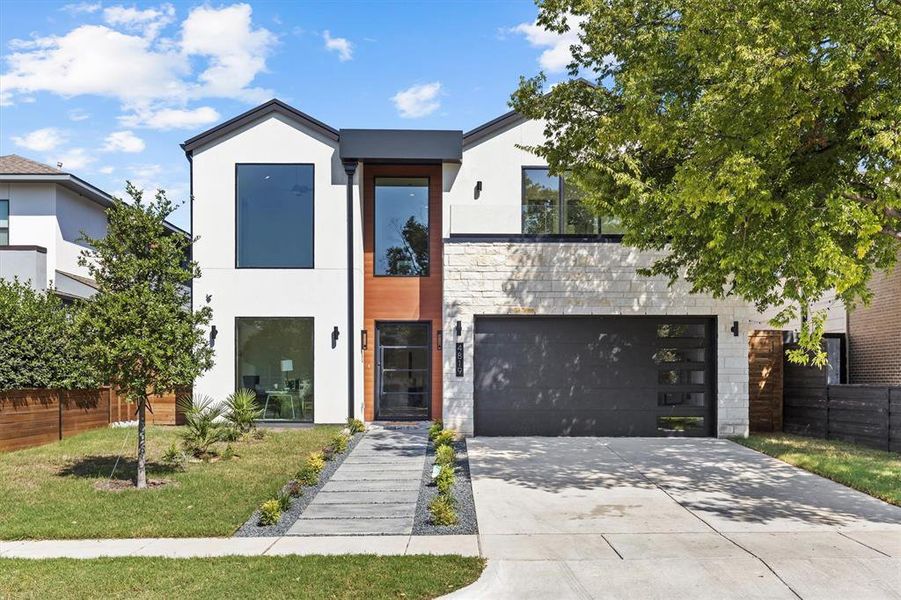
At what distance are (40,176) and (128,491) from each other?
12068 millimetres

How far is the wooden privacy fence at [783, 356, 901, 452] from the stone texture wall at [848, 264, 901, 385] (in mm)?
2787

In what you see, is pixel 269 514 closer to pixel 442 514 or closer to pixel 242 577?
pixel 242 577

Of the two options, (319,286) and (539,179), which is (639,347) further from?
(319,286)

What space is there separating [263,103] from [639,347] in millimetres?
9822

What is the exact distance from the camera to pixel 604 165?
9812 millimetres

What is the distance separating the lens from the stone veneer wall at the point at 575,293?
512 inches

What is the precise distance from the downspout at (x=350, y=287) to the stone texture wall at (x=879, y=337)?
38.8 ft

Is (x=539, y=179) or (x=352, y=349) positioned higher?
(x=539, y=179)

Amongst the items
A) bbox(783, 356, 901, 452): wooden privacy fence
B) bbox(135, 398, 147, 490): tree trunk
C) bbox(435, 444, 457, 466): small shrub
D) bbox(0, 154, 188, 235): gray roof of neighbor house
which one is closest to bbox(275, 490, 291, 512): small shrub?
bbox(135, 398, 147, 490): tree trunk

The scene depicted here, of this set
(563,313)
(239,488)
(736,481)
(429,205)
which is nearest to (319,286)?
(429,205)

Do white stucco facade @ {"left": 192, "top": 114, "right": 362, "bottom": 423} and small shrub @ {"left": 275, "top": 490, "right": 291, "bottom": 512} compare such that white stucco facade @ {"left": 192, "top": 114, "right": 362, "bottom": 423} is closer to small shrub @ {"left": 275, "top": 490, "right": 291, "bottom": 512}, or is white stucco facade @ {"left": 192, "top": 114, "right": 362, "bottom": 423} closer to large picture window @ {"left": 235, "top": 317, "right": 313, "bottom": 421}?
large picture window @ {"left": 235, "top": 317, "right": 313, "bottom": 421}

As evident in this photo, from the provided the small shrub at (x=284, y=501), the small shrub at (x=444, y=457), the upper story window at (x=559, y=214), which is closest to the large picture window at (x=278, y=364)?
the small shrub at (x=444, y=457)

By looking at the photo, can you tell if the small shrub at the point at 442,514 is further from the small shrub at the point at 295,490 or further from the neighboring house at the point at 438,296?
the neighboring house at the point at 438,296

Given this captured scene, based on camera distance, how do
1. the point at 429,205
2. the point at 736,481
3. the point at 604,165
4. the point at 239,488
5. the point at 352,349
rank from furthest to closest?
the point at 429,205 → the point at 352,349 → the point at 604,165 → the point at 736,481 → the point at 239,488
